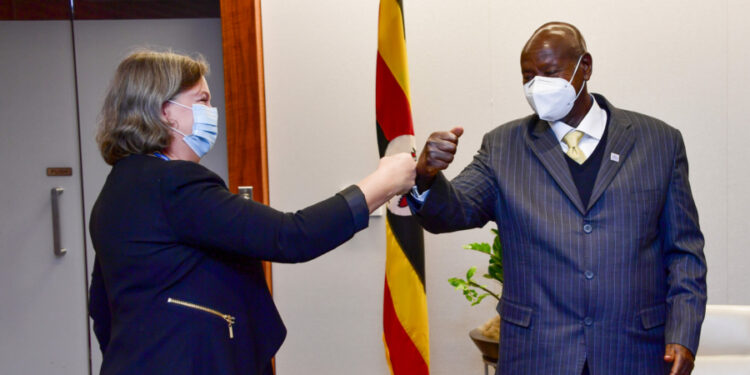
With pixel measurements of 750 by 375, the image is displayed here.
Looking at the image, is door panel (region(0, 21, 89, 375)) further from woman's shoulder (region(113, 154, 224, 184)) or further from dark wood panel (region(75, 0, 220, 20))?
woman's shoulder (region(113, 154, 224, 184))

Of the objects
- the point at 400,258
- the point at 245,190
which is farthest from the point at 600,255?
the point at 245,190

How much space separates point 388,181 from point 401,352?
1.40 m

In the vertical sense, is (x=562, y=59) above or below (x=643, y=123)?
above

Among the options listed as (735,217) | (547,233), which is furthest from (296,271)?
Result: (735,217)

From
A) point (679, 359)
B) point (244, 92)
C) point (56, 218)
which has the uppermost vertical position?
point (244, 92)

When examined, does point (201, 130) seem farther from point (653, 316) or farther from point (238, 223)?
point (653, 316)

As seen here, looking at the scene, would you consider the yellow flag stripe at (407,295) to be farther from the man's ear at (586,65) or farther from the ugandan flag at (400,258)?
the man's ear at (586,65)

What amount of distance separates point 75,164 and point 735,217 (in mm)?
3362

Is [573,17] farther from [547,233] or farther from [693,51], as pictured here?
[547,233]

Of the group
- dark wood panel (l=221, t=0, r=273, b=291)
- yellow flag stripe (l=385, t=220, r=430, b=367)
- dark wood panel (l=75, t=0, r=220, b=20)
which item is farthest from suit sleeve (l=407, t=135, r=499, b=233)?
dark wood panel (l=75, t=0, r=220, b=20)

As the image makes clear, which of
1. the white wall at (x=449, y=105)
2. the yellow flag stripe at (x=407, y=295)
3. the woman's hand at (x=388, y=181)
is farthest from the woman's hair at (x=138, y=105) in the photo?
the white wall at (x=449, y=105)

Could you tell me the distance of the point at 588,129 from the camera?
1727mm

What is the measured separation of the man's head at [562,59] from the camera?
5.74 ft

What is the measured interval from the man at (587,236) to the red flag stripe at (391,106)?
0.88 metres
